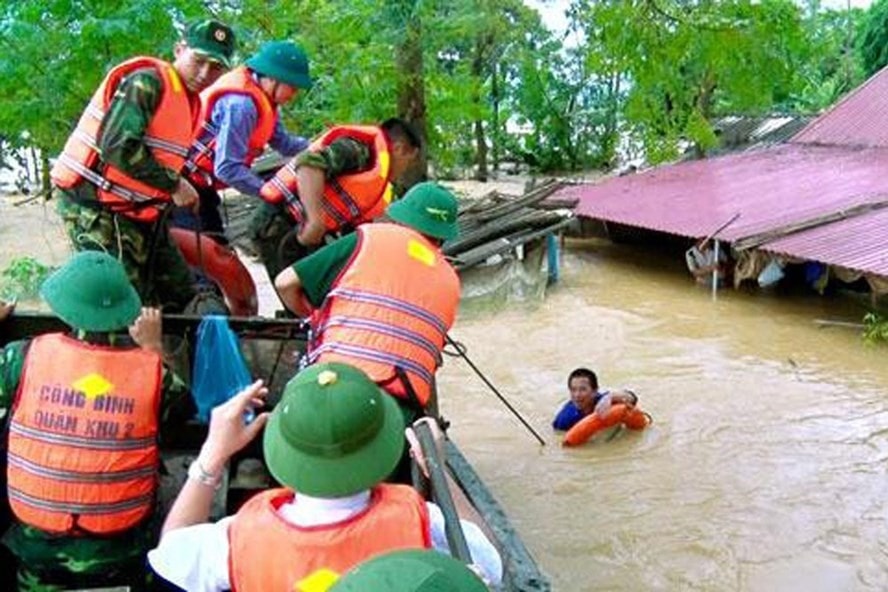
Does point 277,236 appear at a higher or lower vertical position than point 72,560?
higher

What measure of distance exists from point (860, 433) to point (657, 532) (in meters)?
2.63

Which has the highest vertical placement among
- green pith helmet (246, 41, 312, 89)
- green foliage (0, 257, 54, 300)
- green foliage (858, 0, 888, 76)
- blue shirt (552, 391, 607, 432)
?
green foliage (858, 0, 888, 76)

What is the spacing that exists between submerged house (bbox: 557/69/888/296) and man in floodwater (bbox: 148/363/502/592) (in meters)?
8.82

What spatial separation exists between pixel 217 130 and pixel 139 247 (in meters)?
0.85

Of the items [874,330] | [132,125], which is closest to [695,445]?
[874,330]

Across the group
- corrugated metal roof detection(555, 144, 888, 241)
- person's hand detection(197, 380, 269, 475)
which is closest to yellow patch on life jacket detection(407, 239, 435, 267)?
person's hand detection(197, 380, 269, 475)

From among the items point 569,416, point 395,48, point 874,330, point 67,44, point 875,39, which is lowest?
point 569,416

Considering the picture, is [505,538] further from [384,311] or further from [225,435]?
[225,435]

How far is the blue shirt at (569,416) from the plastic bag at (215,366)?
4311mm

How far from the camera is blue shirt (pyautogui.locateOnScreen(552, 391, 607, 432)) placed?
7859 millimetres

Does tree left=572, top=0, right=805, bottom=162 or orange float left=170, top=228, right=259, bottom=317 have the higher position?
tree left=572, top=0, right=805, bottom=162

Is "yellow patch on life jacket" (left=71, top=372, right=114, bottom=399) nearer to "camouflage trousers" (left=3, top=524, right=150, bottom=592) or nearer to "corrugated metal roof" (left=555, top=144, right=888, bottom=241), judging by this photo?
"camouflage trousers" (left=3, top=524, right=150, bottom=592)

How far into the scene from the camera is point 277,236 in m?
4.79

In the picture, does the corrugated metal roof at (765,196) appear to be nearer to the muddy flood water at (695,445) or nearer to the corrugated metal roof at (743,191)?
the corrugated metal roof at (743,191)
